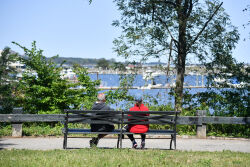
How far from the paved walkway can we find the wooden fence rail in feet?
1.46

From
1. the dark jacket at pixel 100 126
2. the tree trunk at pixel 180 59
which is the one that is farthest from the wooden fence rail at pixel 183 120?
the tree trunk at pixel 180 59

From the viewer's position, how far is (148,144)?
33.9 feet

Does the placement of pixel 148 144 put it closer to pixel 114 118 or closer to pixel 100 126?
pixel 114 118

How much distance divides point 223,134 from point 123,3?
6.75 m

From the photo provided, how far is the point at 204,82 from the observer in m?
15.5

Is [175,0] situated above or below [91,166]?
above

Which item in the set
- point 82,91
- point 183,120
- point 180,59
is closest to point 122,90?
point 82,91

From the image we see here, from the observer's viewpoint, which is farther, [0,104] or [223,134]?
[0,104]

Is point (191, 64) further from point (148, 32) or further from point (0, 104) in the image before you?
point (0, 104)

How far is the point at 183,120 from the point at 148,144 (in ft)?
5.31

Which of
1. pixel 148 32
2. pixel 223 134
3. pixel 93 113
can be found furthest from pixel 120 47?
pixel 93 113

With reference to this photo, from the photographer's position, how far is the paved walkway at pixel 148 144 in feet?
31.2

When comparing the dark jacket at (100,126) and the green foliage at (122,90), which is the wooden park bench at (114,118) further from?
the green foliage at (122,90)

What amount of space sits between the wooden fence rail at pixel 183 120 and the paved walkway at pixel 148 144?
0.45m
